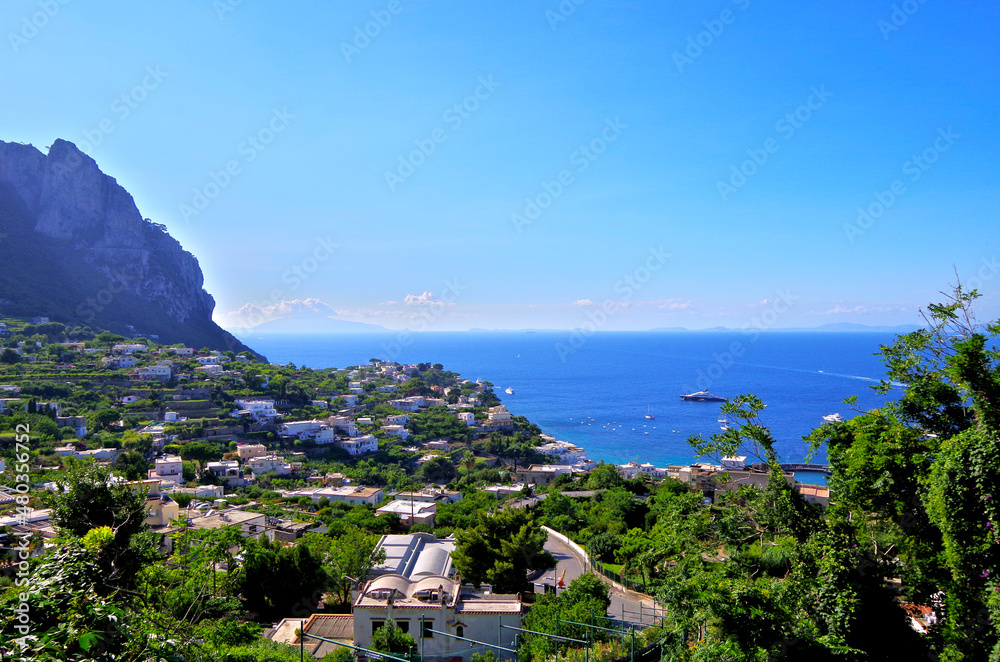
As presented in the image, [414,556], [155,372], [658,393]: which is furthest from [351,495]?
[658,393]

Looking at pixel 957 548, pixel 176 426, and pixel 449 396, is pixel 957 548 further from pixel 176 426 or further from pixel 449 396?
pixel 449 396

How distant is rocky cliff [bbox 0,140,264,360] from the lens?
6644 centimetres

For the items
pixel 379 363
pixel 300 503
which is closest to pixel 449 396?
pixel 379 363

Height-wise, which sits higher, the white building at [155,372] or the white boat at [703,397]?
the white boat at [703,397]

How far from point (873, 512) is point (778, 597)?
1.70 meters

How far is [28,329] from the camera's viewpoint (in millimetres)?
54812

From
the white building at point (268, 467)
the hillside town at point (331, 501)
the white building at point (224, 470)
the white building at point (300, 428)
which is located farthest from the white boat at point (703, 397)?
the white building at point (224, 470)

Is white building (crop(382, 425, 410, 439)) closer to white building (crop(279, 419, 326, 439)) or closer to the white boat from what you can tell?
white building (crop(279, 419, 326, 439))

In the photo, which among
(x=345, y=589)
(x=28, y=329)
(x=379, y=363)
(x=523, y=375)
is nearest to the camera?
(x=345, y=589)

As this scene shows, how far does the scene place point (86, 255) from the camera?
7525 cm

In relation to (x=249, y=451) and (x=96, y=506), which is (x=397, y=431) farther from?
(x=96, y=506)

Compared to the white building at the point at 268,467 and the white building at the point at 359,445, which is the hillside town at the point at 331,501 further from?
the white building at the point at 359,445

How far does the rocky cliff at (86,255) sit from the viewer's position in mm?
66438

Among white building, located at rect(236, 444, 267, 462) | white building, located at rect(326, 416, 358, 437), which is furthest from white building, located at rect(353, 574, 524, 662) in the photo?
white building, located at rect(326, 416, 358, 437)
